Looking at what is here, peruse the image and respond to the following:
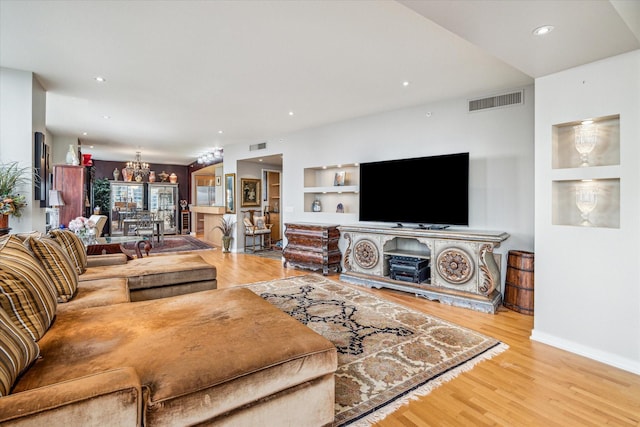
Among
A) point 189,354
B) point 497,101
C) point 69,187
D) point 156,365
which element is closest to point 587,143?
point 497,101

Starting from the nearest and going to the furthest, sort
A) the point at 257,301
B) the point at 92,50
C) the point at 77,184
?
the point at 257,301 → the point at 92,50 → the point at 77,184

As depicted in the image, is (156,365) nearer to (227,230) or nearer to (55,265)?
(55,265)

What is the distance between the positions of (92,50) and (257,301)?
293 cm

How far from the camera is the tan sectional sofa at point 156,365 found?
1068 millimetres

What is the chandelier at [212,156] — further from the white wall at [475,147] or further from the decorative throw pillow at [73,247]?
the decorative throw pillow at [73,247]

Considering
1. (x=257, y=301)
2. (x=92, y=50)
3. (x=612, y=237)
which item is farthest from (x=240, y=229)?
(x=612, y=237)

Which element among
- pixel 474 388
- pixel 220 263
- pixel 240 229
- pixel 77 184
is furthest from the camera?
pixel 240 229

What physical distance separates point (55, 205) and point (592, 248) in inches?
276

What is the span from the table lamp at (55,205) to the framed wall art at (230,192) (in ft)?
11.6

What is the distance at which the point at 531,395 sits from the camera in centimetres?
205

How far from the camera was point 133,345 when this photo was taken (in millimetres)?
1561

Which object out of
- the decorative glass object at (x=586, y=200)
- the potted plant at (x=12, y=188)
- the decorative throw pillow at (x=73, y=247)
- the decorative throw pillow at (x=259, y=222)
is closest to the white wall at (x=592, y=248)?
the decorative glass object at (x=586, y=200)

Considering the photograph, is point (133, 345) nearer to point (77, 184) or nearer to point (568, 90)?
point (568, 90)

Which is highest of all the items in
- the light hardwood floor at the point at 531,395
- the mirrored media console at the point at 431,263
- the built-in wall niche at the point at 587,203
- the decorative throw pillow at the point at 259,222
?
the built-in wall niche at the point at 587,203
